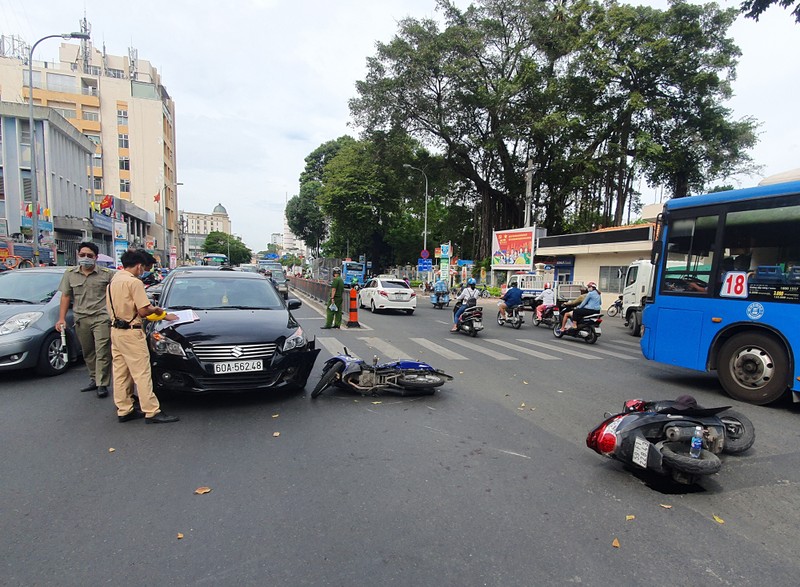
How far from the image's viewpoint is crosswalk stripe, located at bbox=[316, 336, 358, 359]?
9.41m

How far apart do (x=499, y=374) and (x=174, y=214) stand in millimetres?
70145

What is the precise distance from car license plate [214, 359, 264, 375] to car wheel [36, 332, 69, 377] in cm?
345

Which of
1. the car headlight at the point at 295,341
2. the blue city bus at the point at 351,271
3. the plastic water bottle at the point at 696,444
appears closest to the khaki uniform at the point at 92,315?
the car headlight at the point at 295,341

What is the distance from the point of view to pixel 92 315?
225 inches

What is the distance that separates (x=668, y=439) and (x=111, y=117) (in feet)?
214

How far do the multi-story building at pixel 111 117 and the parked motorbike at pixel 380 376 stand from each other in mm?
51787

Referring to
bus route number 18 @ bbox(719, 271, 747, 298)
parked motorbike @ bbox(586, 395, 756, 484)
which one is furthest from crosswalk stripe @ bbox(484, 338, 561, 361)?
parked motorbike @ bbox(586, 395, 756, 484)

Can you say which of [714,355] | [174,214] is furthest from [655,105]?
[174,214]

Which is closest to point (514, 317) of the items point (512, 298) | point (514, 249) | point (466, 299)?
point (512, 298)

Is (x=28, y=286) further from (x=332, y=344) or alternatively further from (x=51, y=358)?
(x=332, y=344)

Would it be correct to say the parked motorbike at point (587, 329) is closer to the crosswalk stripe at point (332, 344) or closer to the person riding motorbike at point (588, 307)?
the person riding motorbike at point (588, 307)

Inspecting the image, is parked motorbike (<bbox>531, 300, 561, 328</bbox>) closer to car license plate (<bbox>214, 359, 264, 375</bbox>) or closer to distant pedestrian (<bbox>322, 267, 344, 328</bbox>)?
distant pedestrian (<bbox>322, 267, 344, 328</bbox>)

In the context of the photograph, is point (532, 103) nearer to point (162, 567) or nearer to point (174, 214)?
point (162, 567)

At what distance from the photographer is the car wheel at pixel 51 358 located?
6.49 metres
